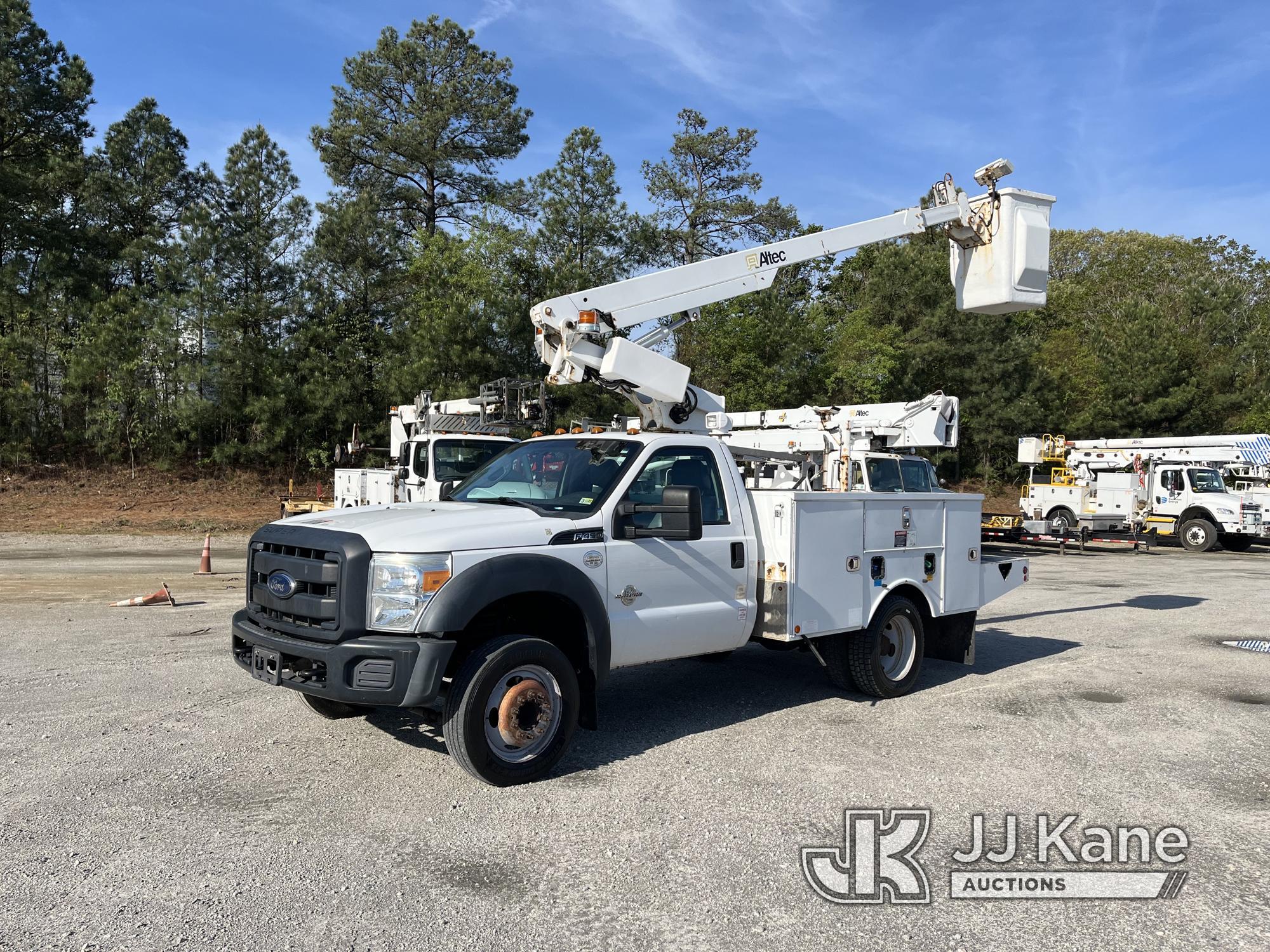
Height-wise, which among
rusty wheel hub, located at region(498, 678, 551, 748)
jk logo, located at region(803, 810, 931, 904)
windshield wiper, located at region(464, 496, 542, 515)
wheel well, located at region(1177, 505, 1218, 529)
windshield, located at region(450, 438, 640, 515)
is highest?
windshield, located at region(450, 438, 640, 515)

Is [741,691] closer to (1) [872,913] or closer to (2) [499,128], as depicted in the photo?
(1) [872,913]

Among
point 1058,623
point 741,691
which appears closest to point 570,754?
point 741,691

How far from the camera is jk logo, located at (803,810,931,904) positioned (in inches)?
158

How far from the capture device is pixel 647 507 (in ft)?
19.0

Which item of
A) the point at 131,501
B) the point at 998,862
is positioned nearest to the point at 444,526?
the point at 998,862

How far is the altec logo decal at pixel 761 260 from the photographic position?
33.4ft

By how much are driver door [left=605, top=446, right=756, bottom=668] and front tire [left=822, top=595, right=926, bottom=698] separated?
1.21 m

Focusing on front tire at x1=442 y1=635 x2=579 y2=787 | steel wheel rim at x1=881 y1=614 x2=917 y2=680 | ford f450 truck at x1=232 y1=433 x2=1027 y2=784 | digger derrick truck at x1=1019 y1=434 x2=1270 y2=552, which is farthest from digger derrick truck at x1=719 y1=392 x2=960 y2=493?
digger derrick truck at x1=1019 y1=434 x2=1270 y2=552

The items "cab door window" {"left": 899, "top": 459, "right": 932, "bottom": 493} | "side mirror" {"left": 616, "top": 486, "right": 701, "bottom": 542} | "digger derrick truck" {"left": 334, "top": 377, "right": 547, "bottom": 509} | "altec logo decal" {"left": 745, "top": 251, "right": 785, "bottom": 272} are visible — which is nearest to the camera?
"side mirror" {"left": 616, "top": 486, "right": 701, "bottom": 542}

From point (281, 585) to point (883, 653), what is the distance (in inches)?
183

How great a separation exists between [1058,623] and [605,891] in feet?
30.6

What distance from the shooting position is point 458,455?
52.9 ft

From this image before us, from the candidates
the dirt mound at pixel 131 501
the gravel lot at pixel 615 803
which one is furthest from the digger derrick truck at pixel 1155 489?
the dirt mound at pixel 131 501

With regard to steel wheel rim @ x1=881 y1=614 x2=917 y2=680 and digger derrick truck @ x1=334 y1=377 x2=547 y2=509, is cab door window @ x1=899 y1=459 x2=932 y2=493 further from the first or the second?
steel wheel rim @ x1=881 y1=614 x2=917 y2=680
